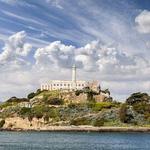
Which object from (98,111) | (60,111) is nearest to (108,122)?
(98,111)

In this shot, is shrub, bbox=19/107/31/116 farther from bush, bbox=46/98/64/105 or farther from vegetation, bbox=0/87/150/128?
bush, bbox=46/98/64/105

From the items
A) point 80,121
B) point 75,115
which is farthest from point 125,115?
point 75,115

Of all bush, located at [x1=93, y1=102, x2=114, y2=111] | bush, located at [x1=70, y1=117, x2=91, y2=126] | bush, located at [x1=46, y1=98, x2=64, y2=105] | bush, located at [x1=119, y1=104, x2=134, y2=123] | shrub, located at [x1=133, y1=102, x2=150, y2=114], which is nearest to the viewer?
bush, located at [x1=119, y1=104, x2=134, y2=123]

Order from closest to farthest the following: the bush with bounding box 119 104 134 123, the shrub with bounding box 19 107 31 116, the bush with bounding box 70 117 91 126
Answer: the bush with bounding box 119 104 134 123, the bush with bounding box 70 117 91 126, the shrub with bounding box 19 107 31 116

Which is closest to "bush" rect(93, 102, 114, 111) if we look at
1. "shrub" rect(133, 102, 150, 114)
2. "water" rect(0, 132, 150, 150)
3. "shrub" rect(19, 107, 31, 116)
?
"shrub" rect(133, 102, 150, 114)

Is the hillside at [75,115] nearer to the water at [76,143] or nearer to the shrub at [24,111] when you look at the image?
the shrub at [24,111]

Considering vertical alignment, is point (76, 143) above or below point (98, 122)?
below

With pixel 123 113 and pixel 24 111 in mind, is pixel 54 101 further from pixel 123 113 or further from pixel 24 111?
pixel 123 113

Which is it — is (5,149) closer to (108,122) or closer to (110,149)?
(110,149)

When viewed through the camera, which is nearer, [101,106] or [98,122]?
[98,122]

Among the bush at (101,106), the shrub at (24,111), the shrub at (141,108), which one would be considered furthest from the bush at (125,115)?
the shrub at (24,111)

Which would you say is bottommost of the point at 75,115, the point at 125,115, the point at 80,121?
the point at 80,121

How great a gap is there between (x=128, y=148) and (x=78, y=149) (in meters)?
12.0

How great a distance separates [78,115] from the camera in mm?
186125
